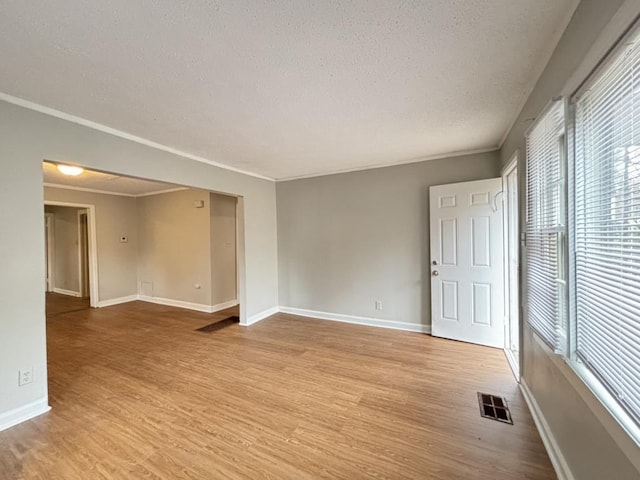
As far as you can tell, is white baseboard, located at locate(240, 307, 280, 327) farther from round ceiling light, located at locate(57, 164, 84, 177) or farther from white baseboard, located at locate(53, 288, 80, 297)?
white baseboard, located at locate(53, 288, 80, 297)

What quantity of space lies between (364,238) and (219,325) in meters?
2.70

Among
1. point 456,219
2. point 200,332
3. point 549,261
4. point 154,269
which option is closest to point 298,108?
point 549,261

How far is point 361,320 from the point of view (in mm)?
4254

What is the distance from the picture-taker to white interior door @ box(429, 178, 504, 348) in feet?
10.6

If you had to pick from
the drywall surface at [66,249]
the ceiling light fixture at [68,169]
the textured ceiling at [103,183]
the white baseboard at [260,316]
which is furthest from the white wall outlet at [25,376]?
the drywall surface at [66,249]

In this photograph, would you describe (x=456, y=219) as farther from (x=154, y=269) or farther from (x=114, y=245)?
(x=114, y=245)

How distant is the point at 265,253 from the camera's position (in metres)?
4.70

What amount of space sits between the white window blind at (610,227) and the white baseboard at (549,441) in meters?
0.71

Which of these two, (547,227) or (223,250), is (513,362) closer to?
(547,227)

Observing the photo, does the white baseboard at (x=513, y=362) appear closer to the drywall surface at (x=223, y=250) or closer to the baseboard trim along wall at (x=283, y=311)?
the baseboard trim along wall at (x=283, y=311)

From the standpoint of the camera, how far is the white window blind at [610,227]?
3.03 feet

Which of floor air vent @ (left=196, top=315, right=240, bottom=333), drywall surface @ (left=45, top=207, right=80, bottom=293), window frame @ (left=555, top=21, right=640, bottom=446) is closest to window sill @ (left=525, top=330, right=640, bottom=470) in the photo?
window frame @ (left=555, top=21, right=640, bottom=446)

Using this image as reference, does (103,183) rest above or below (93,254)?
above

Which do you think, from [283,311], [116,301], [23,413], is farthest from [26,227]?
[116,301]
